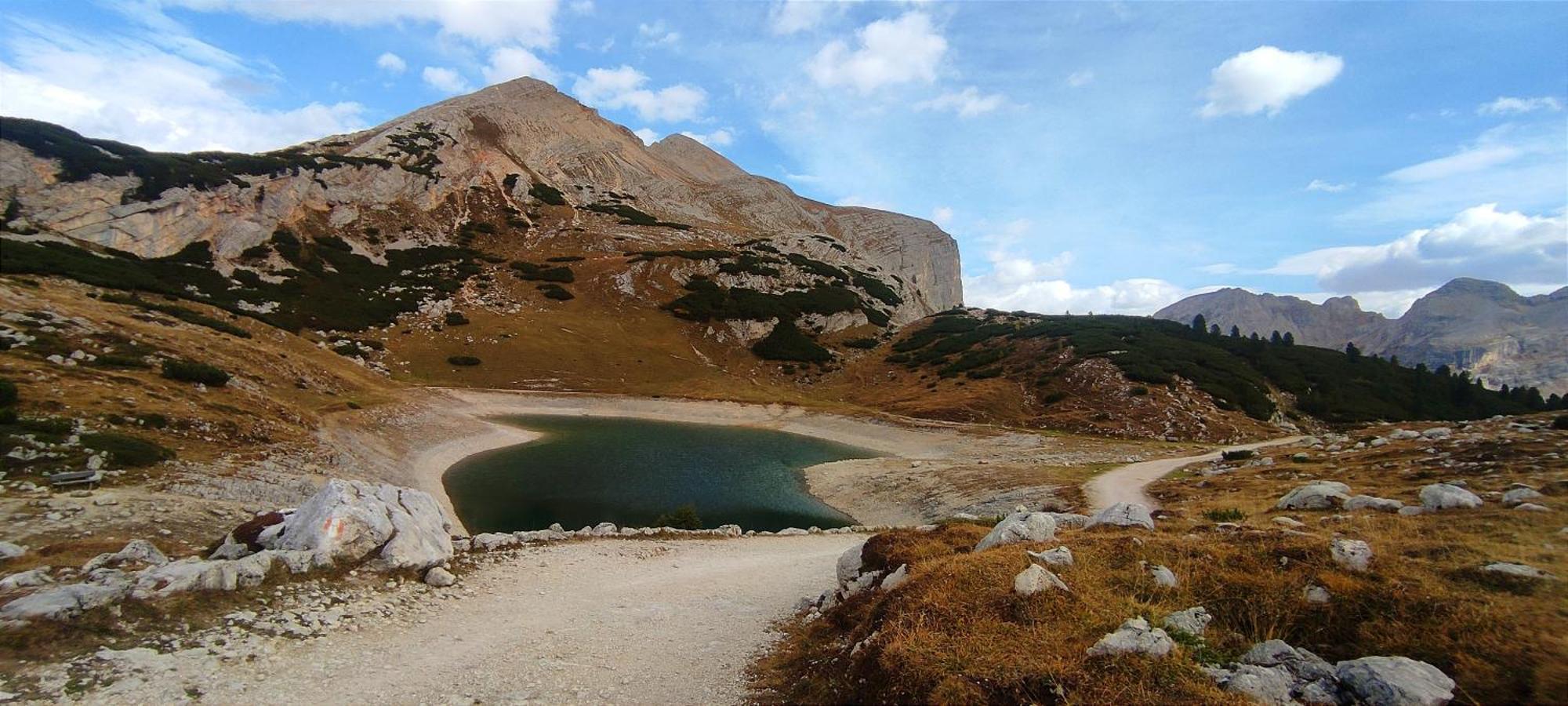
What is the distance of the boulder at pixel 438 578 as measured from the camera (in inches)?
599

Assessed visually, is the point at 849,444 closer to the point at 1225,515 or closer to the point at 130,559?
the point at 1225,515

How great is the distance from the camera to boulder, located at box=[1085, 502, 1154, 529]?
15273mm

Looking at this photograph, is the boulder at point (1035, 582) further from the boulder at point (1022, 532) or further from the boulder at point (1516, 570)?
the boulder at point (1516, 570)

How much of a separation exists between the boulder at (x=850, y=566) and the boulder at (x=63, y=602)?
13.6m

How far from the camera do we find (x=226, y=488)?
71.6ft

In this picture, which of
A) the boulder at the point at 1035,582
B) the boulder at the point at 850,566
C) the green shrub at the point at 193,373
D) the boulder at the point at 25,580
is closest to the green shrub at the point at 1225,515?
the boulder at the point at 1035,582

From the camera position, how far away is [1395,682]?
625 centimetres

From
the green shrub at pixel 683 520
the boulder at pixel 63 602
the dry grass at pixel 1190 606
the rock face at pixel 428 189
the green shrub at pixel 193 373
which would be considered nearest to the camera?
the dry grass at pixel 1190 606

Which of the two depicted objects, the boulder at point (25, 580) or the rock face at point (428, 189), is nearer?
the boulder at point (25, 580)

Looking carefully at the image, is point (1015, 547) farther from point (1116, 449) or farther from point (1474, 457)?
point (1116, 449)

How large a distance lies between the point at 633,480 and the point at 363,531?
2568 centimetres

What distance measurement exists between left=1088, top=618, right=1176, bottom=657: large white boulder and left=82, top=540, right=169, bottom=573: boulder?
17.7 metres

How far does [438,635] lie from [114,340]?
31.1 meters

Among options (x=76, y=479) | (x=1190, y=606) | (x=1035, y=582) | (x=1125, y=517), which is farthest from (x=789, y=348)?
(x=1190, y=606)
